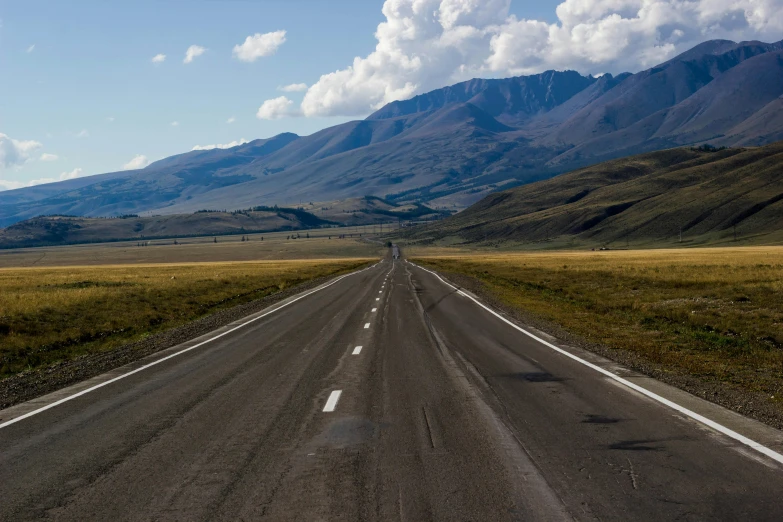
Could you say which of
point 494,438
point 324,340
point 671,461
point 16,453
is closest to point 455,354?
point 324,340

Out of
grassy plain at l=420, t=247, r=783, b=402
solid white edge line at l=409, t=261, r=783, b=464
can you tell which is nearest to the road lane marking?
solid white edge line at l=409, t=261, r=783, b=464

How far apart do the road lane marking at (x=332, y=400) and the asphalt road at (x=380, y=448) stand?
0.12ft

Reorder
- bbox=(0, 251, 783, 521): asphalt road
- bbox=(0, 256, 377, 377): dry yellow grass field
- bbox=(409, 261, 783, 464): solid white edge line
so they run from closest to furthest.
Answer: bbox=(0, 251, 783, 521): asphalt road
bbox=(409, 261, 783, 464): solid white edge line
bbox=(0, 256, 377, 377): dry yellow grass field

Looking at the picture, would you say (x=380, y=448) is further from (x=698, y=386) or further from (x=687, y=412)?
(x=698, y=386)

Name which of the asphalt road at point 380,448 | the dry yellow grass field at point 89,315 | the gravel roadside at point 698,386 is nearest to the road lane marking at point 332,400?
the asphalt road at point 380,448

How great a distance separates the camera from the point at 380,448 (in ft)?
27.3

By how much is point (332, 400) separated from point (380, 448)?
9.83ft

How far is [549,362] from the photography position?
14.8 m

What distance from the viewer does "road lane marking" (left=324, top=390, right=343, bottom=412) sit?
10609 millimetres

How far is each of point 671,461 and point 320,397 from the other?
6005 mm

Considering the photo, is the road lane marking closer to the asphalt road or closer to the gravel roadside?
the asphalt road

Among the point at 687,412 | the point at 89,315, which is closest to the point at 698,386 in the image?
the point at 687,412

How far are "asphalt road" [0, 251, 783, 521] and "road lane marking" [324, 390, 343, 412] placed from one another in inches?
1.5

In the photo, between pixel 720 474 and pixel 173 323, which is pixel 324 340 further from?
pixel 720 474
